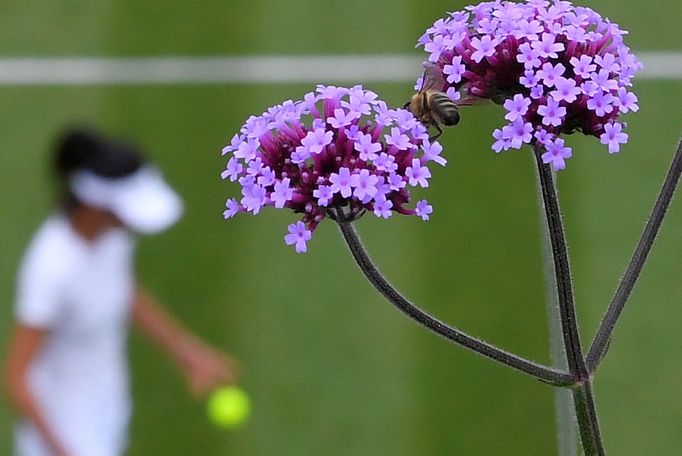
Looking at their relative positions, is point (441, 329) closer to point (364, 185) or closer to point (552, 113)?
point (364, 185)

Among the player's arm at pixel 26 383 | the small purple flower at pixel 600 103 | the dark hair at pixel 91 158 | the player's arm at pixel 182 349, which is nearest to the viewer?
the small purple flower at pixel 600 103

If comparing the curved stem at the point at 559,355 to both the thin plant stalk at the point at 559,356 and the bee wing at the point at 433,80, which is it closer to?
the thin plant stalk at the point at 559,356

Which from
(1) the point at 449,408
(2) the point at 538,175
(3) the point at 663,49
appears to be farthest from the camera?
(3) the point at 663,49

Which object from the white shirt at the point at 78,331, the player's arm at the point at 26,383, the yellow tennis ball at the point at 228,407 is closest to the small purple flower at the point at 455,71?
the white shirt at the point at 78,331

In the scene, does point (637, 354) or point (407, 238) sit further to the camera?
point (407, 238)

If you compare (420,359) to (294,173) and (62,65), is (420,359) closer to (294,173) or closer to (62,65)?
(62,65)

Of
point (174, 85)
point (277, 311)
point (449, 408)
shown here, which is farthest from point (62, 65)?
point (449, 408)
